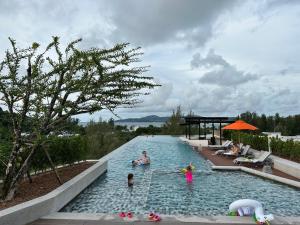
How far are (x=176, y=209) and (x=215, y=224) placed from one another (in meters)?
2.09

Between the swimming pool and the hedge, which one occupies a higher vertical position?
the hedge

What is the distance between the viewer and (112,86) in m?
8.76

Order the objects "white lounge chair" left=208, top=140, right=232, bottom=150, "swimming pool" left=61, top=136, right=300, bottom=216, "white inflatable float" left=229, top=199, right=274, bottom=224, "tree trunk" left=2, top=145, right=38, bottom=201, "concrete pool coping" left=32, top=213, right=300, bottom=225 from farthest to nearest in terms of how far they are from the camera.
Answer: "white lounge chair" left=208, top=140, right=232, bottom=150, "swimming pool" left=61, top=136, right=300, bottom=216, "tree trunk" left=2, top=145, right=38, bottom=201, "white inflatable float" left=229, top=199, right=274, bottom=224, "concrete pool coping" left=32, top=213, right=300, bottom=225

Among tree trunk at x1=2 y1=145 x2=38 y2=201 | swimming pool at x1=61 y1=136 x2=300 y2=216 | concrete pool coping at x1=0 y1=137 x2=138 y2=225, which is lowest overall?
swimming pool at x1=61 y1=136 x2=300 y2=216

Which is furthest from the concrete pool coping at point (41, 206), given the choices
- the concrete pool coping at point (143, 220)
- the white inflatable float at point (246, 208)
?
the white inflatable float at point (246, 208)


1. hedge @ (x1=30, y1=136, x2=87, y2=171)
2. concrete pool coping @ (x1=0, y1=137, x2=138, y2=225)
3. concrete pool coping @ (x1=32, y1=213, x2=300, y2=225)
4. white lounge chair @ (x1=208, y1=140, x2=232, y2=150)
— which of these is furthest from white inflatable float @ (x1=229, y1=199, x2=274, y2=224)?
white lounge chair @ (x1=208, y1=140, x2=232, y2=150)

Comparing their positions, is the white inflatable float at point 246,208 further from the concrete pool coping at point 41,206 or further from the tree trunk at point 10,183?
the tree trunk at point 10,183

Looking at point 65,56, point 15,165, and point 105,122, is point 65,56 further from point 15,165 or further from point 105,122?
point 105,122

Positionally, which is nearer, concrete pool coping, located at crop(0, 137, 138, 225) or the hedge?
concrete pool coping, located at crop(0, 137, 138, 225)

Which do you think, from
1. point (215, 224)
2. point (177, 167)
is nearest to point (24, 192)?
point (215, 224)

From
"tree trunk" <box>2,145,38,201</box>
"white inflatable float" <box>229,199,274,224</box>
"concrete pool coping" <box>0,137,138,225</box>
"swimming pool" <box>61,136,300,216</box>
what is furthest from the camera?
"swimming pool" <box>61,136,300,216</box>

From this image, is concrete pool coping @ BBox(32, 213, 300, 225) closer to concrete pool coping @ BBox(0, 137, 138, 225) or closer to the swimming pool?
concrete pool coping @ BBox(0, 137, 138, 225)

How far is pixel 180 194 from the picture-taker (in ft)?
31.8

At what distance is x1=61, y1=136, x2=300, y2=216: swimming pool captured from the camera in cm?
808
